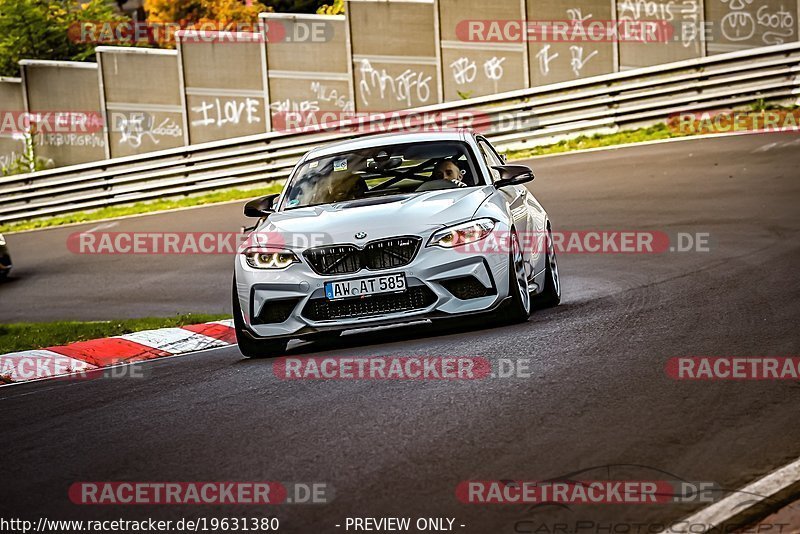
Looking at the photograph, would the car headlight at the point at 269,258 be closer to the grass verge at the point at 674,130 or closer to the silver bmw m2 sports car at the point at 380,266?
the silver bmw m2 sports car at the point at 380,266

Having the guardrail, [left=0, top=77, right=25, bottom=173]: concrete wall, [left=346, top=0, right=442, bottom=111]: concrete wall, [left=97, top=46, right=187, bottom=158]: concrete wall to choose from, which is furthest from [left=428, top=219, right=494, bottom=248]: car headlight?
[left=0, top=77, right=25, bottom=173]: concrete wall

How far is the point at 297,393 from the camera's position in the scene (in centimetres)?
771

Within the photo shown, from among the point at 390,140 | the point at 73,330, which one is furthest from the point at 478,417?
the point at 73,330

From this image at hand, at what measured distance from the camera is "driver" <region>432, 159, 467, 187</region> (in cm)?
1049

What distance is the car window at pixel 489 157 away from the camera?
35.6 feet

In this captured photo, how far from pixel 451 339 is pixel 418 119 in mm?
16828

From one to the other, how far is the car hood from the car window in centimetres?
82

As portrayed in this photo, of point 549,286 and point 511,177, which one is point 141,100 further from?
point 511,177

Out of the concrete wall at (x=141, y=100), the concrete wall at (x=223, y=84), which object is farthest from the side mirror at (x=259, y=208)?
the concrete wall at (x=141, y=100)

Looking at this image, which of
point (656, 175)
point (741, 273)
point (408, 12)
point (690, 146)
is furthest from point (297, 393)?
point (408, 12)

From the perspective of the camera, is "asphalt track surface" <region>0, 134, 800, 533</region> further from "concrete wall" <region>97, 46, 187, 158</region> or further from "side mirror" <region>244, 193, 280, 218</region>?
"concrete wall" <region>97, 46, 187, 158</region>

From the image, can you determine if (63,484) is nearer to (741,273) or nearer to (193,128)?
(741,273)

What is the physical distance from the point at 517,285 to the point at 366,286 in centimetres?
112

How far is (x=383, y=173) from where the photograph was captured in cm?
1064
